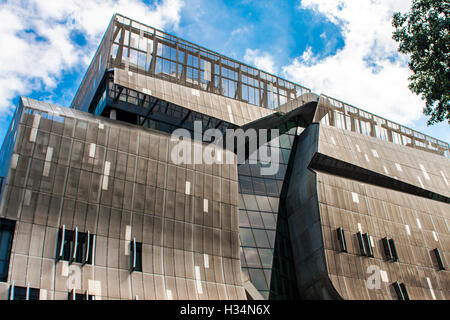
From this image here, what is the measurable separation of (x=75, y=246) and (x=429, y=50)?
86.5ft

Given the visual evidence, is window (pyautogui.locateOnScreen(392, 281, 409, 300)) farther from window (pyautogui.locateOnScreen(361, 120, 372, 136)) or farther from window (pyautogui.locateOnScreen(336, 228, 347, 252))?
window (pyautogui.locateOnScreen(361, 120, 372, 136))

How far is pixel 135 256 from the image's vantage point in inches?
1296

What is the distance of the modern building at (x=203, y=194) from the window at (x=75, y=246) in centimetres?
9

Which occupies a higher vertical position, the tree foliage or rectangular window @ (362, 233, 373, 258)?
the tree foliage

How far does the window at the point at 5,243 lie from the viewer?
2836cm

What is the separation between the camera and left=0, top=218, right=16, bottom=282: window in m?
28.4

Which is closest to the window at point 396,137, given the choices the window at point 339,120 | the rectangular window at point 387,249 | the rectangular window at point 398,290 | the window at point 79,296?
the window at point 339,120

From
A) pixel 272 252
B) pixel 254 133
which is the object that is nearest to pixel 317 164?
pixel 254 133

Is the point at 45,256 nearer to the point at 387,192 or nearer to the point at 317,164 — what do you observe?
the point at 317,164

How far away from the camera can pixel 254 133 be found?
4809 centimetres

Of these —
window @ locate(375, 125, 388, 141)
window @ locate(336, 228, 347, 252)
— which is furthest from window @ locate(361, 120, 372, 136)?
window @ locate(336, 228, 347, 252)

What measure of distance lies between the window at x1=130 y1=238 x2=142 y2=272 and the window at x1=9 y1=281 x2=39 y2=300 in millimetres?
6619

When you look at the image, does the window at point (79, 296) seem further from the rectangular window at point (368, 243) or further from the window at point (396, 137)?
the window at point (396, 137)
